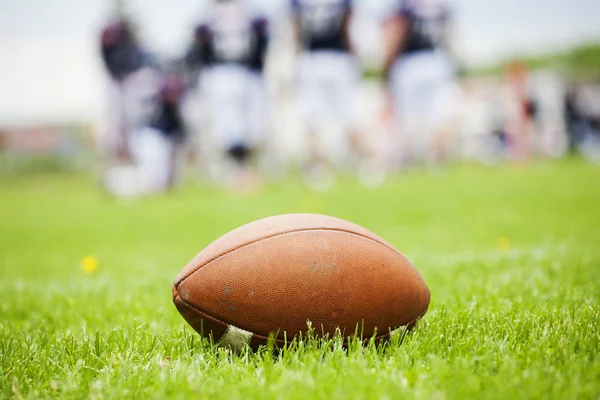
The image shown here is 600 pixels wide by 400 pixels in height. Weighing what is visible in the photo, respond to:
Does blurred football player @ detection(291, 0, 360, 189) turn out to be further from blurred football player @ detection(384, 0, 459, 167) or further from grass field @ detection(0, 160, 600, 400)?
grass field @ detection(0, 160, 600, 400)

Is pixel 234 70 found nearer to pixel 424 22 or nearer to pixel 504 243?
pixel 424 22

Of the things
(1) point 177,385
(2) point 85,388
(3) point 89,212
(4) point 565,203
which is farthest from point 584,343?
(3) point 89,212

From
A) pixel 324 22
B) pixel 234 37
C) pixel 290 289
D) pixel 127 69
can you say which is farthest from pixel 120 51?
pixel 290 289

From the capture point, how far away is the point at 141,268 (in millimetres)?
4090

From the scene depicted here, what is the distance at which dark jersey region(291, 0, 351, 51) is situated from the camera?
8.40 m

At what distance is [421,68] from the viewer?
895 centimetres

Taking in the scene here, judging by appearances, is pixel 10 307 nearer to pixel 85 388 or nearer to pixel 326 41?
pixel 85 388

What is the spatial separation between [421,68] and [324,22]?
5.24ft

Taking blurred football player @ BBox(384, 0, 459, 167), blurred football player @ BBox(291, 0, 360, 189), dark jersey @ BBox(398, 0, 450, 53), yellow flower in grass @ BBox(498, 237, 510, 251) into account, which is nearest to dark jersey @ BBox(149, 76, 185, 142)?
blurred football player @ BBox(291, 0, 360, 189)

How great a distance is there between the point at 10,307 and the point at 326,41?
6508 millimetres

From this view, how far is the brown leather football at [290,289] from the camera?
1768mm

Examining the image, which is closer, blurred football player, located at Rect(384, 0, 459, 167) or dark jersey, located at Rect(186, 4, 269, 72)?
dark jersey, located at Rect(186, 4, 269, 72)

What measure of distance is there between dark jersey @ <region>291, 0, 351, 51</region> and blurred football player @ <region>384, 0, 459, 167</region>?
966 millimetres

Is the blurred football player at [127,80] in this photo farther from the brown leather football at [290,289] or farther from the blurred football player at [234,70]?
the brown leather football at [290,289]
